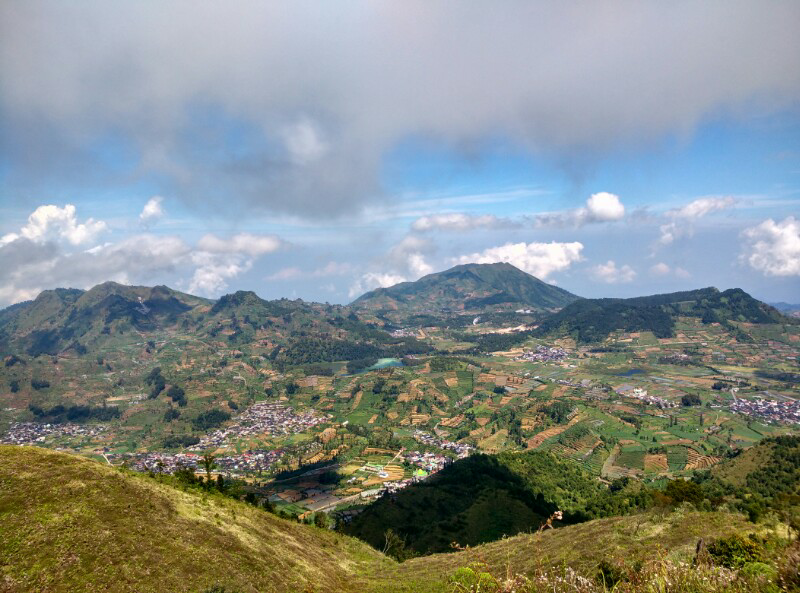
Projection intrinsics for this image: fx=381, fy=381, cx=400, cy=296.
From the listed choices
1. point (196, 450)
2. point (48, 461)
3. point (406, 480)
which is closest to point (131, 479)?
point (48, 461)

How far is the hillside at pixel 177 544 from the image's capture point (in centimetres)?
2559

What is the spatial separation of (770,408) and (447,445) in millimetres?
154679

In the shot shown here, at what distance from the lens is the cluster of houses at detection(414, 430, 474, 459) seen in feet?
560

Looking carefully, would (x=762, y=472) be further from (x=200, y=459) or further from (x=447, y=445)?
(x=200, y=459)

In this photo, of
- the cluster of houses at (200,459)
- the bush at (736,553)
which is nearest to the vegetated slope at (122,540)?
the bush at (736,553)

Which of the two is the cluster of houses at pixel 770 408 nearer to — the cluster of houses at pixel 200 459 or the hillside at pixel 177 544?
the hillside at pixel 177 544

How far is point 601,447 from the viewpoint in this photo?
6181 inches

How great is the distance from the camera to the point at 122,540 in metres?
29.1

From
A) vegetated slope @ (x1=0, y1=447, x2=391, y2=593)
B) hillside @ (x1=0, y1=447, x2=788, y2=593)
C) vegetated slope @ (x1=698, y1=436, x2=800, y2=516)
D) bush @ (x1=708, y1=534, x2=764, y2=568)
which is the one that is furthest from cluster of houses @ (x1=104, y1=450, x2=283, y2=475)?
bush @ (x1=708, y1=534, x2=764, y2=568)

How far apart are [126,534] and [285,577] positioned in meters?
13.7

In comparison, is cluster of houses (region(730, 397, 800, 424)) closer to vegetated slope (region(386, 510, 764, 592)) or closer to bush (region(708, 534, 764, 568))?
vegetated slope (region(386, 510, 764, 592))

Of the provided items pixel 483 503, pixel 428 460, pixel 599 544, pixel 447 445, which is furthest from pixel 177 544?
pixel 447 445

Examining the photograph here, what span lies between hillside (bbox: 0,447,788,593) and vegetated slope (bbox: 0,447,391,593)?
0.08 metres

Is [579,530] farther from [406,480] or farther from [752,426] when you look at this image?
[752,426]
